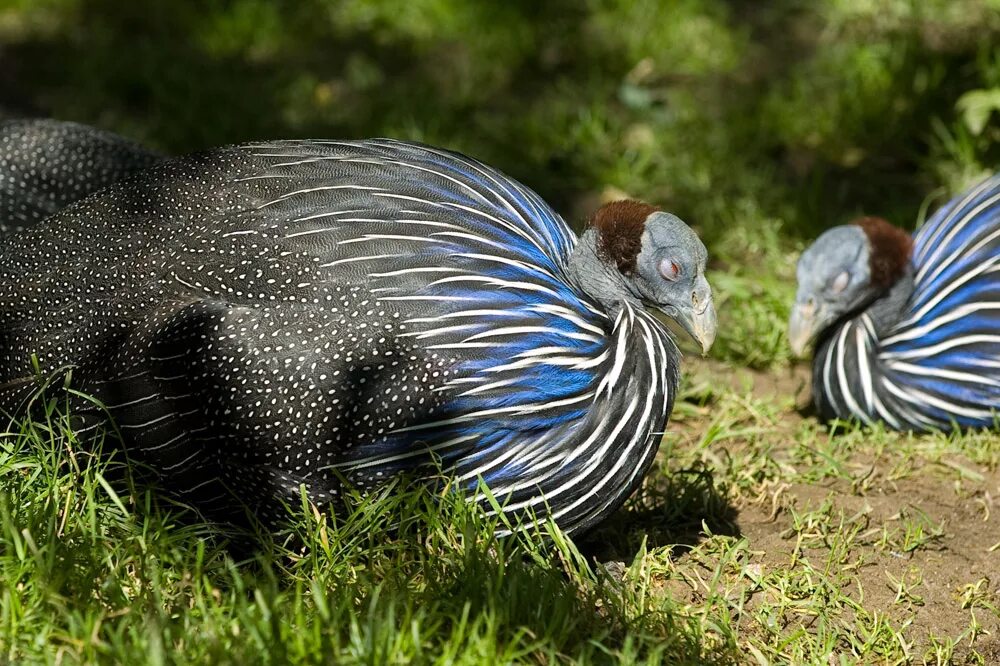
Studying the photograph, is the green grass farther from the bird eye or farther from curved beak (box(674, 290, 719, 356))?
the bird eye

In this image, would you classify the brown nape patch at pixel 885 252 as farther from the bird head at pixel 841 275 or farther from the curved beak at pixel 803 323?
the curved beak at pixel 803 323

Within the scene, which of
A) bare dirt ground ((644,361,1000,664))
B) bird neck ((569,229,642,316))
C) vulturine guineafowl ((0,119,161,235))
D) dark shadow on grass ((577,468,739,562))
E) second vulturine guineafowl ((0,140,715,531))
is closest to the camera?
second vulturine guineafowl ((0,140,715,531))

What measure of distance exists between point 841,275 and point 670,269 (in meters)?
1.12

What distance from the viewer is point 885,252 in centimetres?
384

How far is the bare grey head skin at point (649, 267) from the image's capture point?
2.92 metres

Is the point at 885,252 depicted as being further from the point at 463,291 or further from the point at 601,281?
the point at 463,291

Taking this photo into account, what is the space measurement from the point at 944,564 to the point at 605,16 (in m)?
3.66

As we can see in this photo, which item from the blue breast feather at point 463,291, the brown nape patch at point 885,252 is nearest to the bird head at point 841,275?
the brown nape patch at point 885,252

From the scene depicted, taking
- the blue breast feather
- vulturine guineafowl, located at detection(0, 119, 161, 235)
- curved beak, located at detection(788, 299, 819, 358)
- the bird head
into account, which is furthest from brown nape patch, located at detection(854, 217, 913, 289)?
vulturine guineafowl, located at detection(0, 119, 161, 235)

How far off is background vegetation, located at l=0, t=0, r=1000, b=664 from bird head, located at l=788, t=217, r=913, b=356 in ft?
1.06

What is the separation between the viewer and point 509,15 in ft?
19.7

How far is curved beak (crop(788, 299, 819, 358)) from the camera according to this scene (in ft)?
12.6

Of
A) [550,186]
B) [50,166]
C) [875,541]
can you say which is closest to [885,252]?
[875,541]

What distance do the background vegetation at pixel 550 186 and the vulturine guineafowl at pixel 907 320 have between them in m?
0.14
